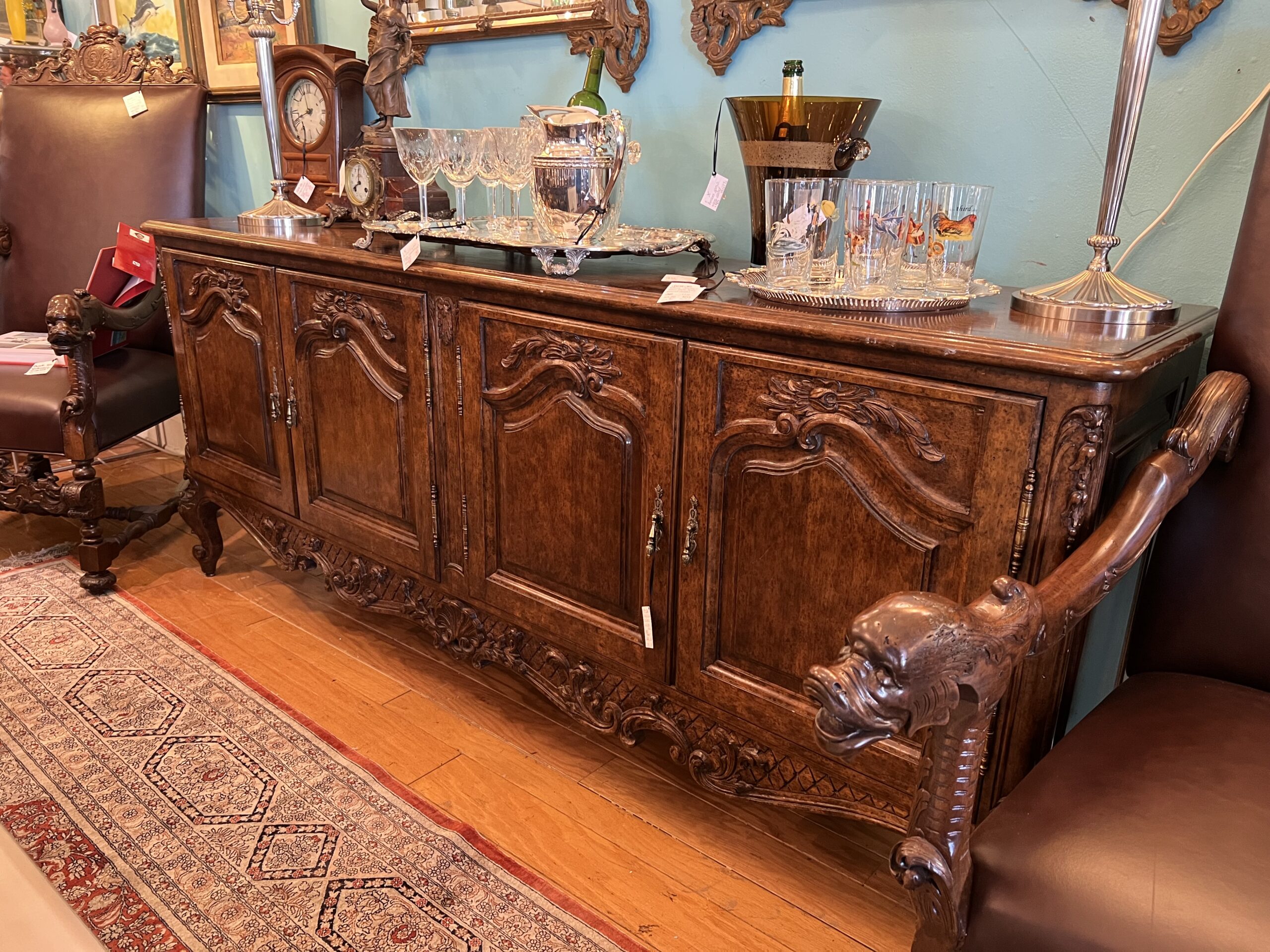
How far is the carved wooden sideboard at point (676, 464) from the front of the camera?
103 cm

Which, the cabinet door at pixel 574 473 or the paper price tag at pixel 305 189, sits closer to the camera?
the cabinet door at pixel 574 473

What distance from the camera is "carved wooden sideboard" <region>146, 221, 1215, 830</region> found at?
103cm

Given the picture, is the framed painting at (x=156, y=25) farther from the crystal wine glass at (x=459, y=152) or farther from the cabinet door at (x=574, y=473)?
the cabinet door at (x=574, y=473)

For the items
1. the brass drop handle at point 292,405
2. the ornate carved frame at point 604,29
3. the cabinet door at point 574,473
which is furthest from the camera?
the brass drop handle at point 292,405

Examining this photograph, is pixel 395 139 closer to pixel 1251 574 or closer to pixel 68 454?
pixel 68 454

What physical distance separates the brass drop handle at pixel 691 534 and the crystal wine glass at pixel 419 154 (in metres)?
0.73

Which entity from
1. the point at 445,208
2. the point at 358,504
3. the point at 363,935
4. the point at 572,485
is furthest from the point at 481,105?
the point at 363,935

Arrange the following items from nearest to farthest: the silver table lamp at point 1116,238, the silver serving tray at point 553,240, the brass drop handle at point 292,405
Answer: the silver table lamp at point 1116,238 < the silver serving tray at point 553,240 < the brass drop handle at point 292,405

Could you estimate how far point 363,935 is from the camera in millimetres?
1319

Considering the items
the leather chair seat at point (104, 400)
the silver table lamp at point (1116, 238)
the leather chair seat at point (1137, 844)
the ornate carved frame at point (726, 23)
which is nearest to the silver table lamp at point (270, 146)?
the leather chair seat at point (104, 400)

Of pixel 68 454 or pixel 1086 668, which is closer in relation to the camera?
pixel 1086 668

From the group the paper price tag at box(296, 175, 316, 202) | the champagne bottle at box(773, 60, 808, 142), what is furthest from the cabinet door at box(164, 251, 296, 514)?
the champagne bottle at box(773, 60, 808, 142)

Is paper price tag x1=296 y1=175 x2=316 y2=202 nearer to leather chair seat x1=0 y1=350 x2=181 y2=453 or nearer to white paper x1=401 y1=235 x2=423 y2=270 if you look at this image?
leather chair seat x1=0 y1=350 x2=181 y2=453

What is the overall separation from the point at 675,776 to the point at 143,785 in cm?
93
